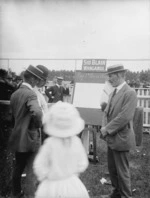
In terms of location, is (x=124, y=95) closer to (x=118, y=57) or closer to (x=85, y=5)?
(x=85, y=5)

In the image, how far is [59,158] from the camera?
1758mm

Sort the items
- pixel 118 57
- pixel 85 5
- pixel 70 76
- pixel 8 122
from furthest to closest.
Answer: pixel 70 76
pixel 118 57
pixel 8 122
pixel 85 5

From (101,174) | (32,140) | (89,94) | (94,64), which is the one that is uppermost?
(94,64)

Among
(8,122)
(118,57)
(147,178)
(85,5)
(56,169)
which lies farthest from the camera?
(118,57)

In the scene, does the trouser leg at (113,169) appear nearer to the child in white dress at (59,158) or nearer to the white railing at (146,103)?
the child in white dress at (59,158)

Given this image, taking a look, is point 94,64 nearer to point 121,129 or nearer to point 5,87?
point 5,87

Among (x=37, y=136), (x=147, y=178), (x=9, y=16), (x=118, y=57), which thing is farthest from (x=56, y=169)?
(x=118, y=57)

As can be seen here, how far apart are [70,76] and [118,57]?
4.34 ft

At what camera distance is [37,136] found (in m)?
2.56

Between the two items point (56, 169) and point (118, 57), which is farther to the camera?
point (118, 57)

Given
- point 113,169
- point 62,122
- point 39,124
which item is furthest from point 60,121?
point 113,169

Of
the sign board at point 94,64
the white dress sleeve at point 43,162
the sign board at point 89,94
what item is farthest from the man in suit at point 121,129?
the sign board at point 94,64

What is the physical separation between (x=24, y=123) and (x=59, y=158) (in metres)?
0.83

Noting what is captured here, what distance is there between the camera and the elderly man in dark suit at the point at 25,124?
243 centimetres
